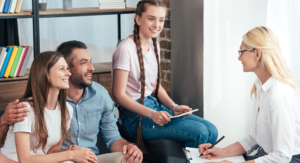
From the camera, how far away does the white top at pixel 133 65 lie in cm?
215

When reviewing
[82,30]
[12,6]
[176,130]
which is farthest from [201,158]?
[82,30]

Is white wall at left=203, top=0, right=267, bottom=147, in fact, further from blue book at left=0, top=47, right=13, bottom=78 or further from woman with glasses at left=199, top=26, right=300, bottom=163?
blue book at left=0, top=47, right=13, bottom=78

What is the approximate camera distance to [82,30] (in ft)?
12.5

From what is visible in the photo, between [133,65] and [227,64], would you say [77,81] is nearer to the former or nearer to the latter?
[133,65]

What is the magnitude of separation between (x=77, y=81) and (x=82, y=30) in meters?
2.00

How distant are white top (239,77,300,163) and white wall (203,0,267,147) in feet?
3.11

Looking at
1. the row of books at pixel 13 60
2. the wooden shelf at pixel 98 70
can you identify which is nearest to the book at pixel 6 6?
the row of books at pixel 13 60

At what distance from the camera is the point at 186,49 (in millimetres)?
2711

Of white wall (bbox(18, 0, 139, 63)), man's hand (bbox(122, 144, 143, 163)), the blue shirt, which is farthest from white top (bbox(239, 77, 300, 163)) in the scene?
white wall (bbox(18, 0, 139, 63))

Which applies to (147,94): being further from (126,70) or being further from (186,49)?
(186,49)

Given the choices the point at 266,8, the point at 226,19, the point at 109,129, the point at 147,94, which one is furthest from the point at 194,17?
the point at 109,129

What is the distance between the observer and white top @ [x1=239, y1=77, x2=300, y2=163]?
1.43 metres

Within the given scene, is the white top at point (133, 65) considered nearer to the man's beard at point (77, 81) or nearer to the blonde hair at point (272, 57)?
the man's beard at point (77, 81)

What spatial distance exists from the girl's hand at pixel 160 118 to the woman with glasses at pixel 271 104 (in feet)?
1.32
